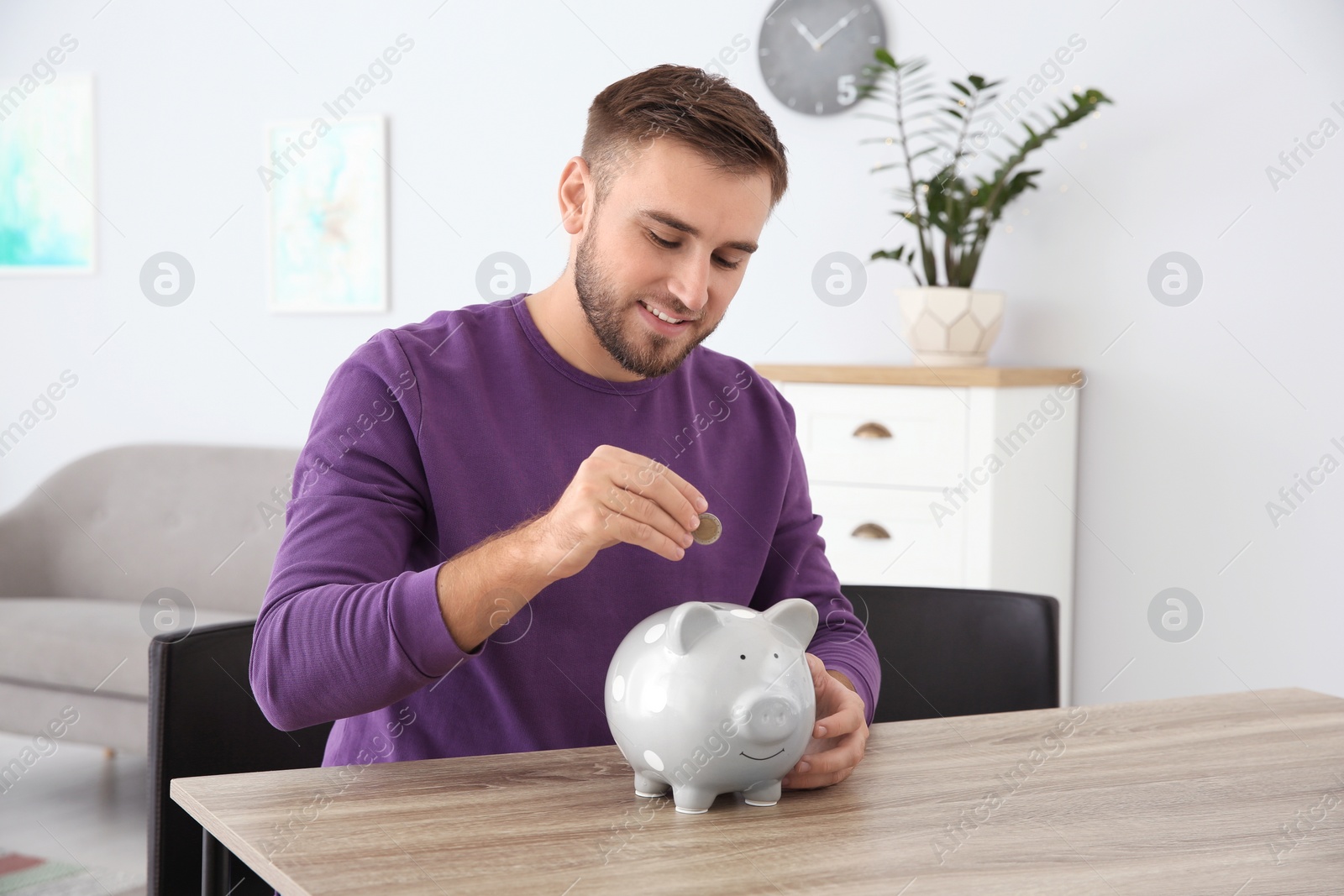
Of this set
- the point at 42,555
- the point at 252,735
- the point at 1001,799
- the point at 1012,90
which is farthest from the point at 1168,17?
the point at 42,555

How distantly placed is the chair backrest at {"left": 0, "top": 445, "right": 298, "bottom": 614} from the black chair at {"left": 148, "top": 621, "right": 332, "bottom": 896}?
99.3 inches

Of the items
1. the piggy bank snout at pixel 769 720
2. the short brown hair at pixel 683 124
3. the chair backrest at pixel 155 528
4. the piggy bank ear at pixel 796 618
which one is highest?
the short brown hair at pixel 683 124

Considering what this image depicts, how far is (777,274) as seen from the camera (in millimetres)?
3514

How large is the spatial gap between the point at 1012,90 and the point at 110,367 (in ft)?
11.6

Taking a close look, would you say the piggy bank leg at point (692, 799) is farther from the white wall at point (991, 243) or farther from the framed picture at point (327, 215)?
the framed picture at point (327, 215)

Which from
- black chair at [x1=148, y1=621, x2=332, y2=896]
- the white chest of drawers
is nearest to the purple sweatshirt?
black chair at [x1=148, y1=621, x2=332, y2=896]

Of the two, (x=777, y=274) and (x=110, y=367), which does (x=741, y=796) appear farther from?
(x=110, y=367)

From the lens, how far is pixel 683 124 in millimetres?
1297

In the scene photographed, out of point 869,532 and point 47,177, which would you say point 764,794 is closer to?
point 869,532

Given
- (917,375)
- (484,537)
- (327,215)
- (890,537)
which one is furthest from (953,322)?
(327,215)

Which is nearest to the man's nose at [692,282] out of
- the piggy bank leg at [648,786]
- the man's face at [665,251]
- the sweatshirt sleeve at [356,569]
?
the man's face at [665,251]

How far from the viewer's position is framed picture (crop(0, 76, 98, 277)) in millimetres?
4672

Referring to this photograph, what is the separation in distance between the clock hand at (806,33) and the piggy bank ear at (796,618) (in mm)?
2641

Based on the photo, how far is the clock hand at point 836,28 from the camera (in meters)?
3.30
